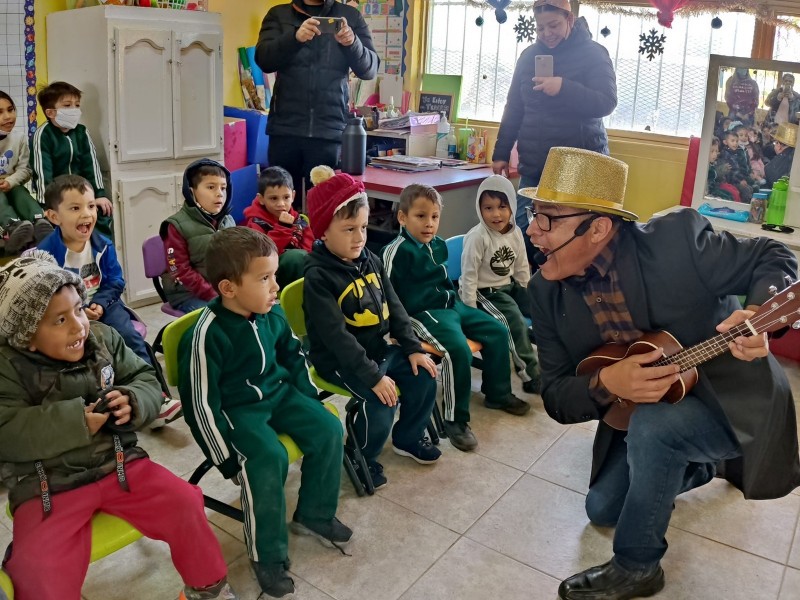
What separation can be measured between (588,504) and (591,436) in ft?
1.83

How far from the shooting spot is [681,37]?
427 cm

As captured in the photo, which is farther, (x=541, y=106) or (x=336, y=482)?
(x=541, y=106)

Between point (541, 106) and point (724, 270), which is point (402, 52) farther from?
point (724, 270)

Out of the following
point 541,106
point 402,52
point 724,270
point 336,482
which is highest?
point 402,52

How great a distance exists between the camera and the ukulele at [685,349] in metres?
1.61

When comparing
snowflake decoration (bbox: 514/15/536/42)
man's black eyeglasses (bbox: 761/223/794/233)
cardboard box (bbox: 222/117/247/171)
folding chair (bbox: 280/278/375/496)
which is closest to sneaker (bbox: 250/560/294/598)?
folding chair (bbox: 280/278/375/496)

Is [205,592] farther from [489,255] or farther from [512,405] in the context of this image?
[489,255]

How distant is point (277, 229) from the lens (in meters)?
3.11

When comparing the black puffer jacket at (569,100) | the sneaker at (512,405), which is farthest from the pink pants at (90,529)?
the black puffer jacket at (569,100)

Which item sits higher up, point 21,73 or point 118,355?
point 21,73

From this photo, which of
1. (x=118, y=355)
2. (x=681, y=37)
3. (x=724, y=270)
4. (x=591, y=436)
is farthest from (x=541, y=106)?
(x=118, y=355)

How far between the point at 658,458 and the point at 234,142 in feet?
11.4

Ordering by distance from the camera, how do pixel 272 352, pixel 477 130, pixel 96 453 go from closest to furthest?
1. pixel 96 453
2. pixel 272 352
3. pixel 477 130

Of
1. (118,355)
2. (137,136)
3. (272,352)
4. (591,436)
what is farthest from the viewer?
(137,136)
